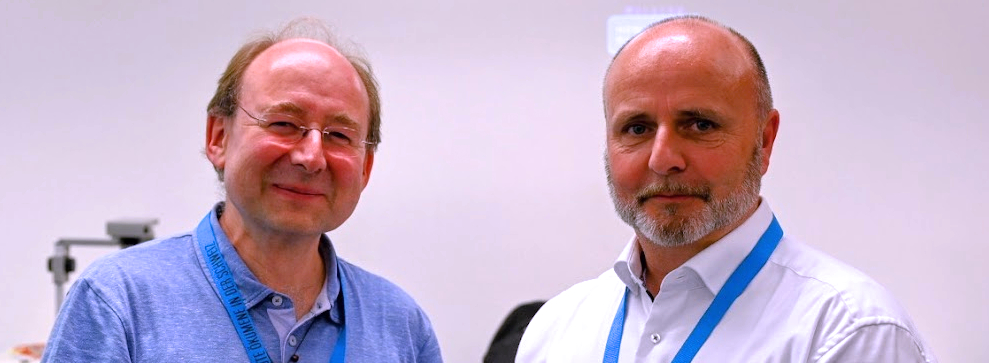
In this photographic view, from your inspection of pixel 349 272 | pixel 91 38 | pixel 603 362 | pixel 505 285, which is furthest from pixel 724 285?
pixel 91 38

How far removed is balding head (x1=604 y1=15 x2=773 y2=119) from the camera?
1543 millimetres

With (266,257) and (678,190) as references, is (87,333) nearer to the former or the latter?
(266,257)

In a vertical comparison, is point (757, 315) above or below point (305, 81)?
below

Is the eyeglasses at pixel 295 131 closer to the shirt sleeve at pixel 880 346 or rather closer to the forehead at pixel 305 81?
the forehead at pixel 305 81

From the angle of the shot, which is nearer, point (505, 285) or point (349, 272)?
point (349, 272)

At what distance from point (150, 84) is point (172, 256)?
7.10 feet

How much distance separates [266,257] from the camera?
1.76m

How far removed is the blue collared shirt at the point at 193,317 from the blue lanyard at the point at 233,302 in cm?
1

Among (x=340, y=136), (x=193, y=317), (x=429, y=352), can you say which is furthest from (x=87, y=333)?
(x=429, y=352)

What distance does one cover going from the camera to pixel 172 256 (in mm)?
1743

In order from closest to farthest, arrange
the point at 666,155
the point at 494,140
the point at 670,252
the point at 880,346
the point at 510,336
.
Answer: the point at 880,346
the point at 666,155
the point at 670,252
the point at 510,336
the point at 494,140

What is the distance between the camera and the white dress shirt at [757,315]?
1351 mm

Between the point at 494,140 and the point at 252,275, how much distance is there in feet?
6.29

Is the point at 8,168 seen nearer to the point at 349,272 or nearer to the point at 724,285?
the point at 349,272
